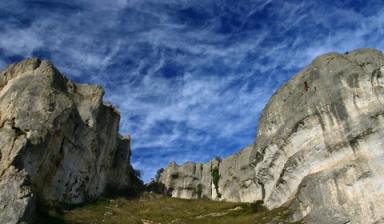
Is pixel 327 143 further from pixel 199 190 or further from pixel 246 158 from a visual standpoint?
pixel 199 190

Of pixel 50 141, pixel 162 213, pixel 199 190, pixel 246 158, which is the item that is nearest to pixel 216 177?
pixel 199 190

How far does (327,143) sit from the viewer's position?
4534cm

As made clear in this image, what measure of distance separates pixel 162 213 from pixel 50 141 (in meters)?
16.1

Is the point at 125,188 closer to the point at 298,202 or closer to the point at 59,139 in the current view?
the point at 59,139

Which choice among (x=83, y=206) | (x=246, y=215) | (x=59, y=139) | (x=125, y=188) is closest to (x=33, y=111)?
(x=59, y=139)

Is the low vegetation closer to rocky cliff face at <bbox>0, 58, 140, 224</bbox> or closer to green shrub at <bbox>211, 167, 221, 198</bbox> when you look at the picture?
rocky cliff face at <bbox>0, 58, 140, 224</bbox>

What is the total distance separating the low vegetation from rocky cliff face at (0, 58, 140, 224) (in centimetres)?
273

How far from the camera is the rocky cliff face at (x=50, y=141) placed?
42625mm

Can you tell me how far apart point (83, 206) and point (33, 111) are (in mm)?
13171

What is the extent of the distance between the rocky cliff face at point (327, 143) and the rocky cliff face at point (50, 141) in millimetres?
22303

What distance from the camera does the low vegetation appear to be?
153ft

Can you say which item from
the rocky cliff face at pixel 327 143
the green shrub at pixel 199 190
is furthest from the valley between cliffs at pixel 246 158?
the green shrub at pixel 199 190

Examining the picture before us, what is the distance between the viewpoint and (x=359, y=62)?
47.3 metres

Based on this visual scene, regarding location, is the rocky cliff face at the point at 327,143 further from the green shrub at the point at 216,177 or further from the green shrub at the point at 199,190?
the green shrub at the point at 199,190
